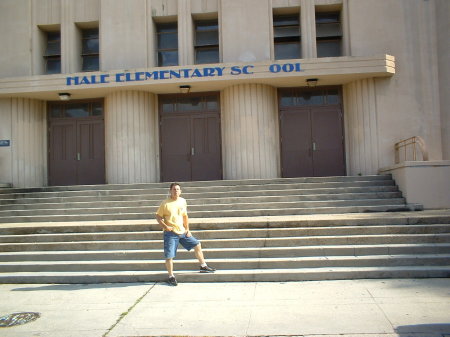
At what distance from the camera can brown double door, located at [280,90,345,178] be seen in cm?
1541

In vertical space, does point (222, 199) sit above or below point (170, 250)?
above

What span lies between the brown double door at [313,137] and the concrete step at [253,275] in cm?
Result: 775

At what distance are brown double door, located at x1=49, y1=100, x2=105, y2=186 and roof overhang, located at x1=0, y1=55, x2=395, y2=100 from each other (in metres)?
1.30

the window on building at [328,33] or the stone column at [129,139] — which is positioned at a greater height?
the window on building at [328,33]

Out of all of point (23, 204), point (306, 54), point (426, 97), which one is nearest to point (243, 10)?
point (306, 54)

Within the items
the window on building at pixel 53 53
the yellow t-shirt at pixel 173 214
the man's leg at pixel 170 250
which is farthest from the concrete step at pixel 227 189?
the window on building at pixel 53 53

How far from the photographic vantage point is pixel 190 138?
52.1 feet

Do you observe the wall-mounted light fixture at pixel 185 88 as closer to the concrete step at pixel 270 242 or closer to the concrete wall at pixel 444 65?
the concrete step at pixel 270 242

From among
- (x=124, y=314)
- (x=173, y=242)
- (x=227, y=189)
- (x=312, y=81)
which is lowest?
(x=124, y=314)

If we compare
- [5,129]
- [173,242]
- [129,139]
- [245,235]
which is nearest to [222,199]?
[245,235]

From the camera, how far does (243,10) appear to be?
15117mm

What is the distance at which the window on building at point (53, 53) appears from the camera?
16625 mm

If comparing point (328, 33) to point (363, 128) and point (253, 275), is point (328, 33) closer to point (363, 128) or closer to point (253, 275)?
point (363, 128)

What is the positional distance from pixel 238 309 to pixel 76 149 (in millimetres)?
11923
